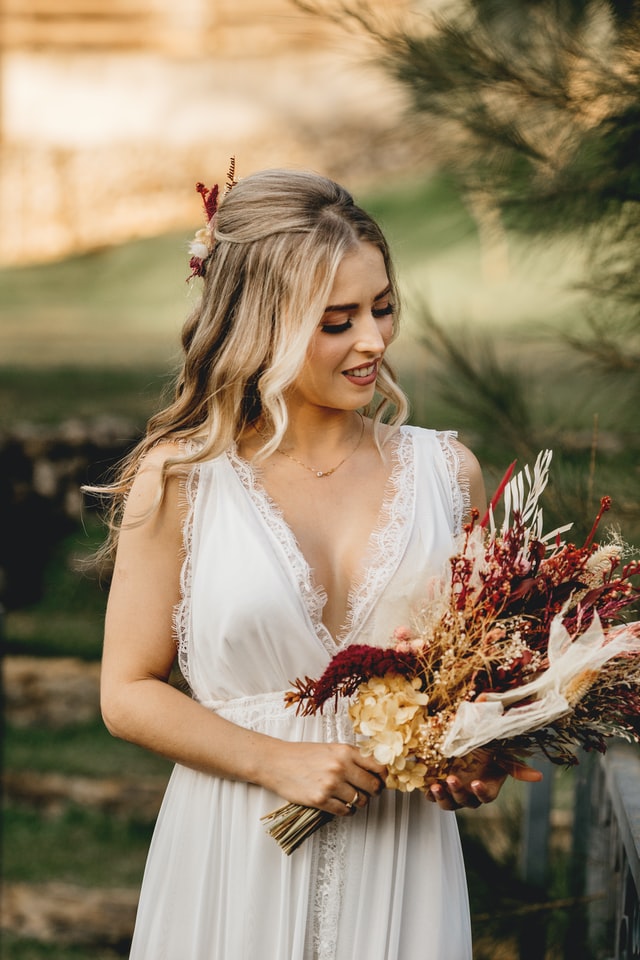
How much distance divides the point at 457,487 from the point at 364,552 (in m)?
0.24

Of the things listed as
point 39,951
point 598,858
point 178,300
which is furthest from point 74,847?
point 178,300

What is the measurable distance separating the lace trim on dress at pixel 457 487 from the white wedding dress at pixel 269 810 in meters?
0.07

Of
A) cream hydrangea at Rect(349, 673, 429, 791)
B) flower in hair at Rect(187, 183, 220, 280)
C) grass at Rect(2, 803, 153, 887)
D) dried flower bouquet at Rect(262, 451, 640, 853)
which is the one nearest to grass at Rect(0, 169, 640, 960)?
grass at Rect(2, 803, 153, 887)

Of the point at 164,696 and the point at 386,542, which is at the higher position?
the point at 386,542

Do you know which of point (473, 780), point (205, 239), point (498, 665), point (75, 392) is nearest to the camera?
point (498, 665)

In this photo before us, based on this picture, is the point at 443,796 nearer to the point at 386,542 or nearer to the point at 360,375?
the point at 386,542

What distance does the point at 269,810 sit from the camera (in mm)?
1899

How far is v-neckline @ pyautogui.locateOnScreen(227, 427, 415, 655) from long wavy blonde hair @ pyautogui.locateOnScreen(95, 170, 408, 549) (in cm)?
9

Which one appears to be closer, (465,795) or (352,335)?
(465,795)

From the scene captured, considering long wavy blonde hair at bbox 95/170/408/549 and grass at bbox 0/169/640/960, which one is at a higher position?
long wavy blonde hair at bbox 95/170/408/549

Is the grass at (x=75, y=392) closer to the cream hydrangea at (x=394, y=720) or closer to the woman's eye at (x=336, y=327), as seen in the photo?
the woman's eye at (x=336, y=327)

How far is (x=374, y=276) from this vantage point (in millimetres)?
1949

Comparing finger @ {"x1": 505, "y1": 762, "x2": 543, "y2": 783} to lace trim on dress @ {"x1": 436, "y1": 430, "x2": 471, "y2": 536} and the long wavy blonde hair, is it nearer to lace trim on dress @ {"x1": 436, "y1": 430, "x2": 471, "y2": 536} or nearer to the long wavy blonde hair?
lace trim on dress @ {"x1": 436, "y1": 430, "x2": 471, "y2": 536}

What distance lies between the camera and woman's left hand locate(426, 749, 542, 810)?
66.4 inches
